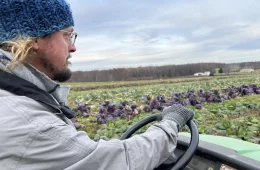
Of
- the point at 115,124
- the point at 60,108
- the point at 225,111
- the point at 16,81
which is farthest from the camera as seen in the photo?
the point at 225,111

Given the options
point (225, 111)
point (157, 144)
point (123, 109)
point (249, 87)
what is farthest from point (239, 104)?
point (157, 144)

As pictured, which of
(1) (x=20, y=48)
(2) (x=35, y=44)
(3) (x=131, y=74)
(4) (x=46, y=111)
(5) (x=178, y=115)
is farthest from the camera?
(3) (x=131, y=74)

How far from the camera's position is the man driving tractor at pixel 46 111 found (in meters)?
1.78

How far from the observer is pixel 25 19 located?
219 cm

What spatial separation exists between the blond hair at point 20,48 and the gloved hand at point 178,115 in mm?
939

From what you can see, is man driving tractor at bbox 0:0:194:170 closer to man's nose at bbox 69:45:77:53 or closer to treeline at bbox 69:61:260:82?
man's nose at bbox 69:45:77:53

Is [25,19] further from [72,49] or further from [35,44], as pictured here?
Answer: [72,49]

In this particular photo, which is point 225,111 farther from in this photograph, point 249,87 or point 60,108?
point 60,108

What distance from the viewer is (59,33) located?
2330mm

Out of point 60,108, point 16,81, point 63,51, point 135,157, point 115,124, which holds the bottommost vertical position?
point 115,124

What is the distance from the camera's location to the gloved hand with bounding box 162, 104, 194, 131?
2.36 m

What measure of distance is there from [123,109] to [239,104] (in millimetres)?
3269

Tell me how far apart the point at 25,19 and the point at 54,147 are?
0.83 m

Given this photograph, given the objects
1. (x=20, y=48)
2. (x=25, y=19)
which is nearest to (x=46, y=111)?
(x=20, y=48)
